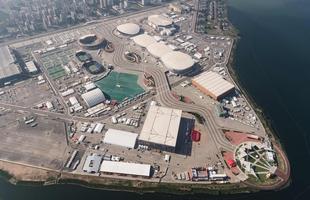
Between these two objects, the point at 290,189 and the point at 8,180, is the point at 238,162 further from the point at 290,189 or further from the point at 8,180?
the point at 8,180

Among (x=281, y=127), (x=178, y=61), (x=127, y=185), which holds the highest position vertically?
(x=178, y=61)

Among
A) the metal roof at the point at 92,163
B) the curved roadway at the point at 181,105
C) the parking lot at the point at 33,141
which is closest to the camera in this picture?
the metal roof at the point at 92,163

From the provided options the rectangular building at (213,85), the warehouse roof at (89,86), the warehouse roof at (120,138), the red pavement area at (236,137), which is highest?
the rectangular building at (213,85)

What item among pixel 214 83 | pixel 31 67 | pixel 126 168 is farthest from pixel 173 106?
pixel 31 67

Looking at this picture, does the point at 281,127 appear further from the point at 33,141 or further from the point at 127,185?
the point at 33,141

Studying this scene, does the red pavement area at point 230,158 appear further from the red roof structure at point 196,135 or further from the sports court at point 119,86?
the sports court at point 119,86

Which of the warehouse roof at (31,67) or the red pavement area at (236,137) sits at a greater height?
the red pavement area at (236,137)

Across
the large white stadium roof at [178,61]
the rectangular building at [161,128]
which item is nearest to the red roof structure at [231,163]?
the rectangular building at [161,128]
